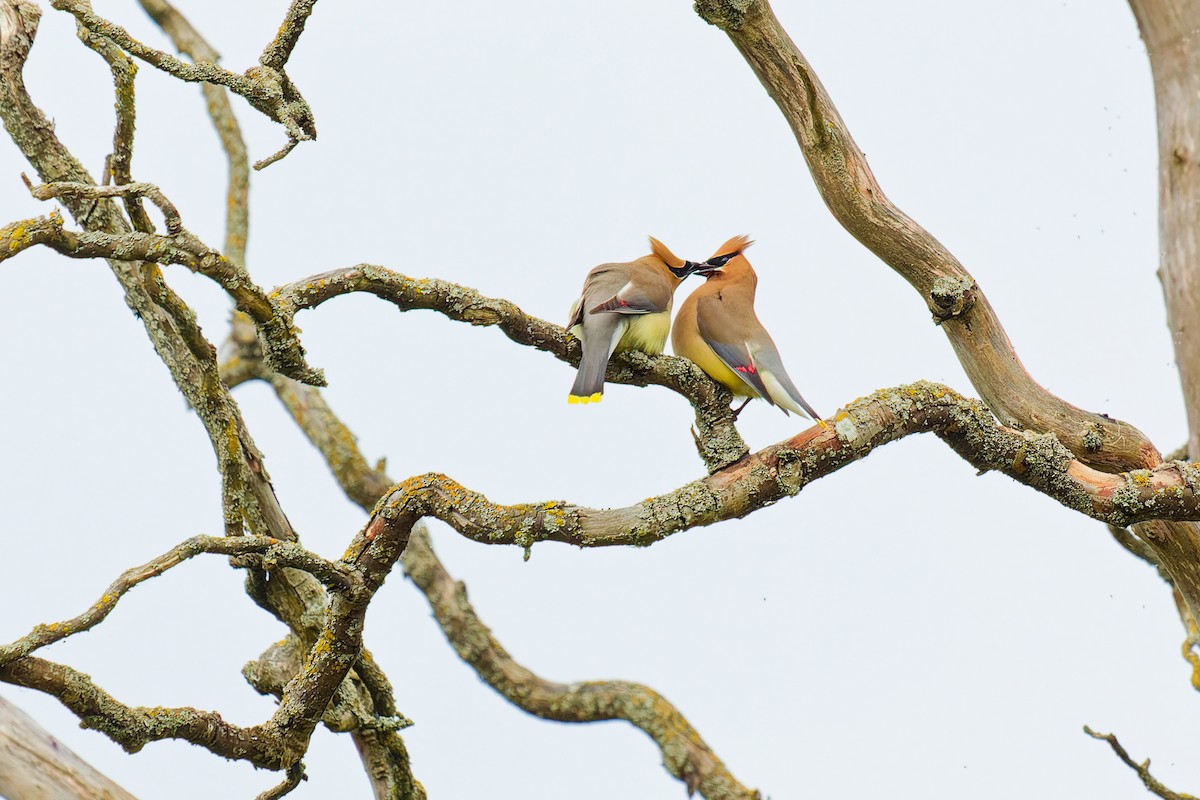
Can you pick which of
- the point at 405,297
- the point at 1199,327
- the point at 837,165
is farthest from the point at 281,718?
the point at 1199,327

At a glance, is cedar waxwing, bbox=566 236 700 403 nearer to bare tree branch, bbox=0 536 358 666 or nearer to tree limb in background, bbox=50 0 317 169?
bare tree branch, bbox=0 536 358 666

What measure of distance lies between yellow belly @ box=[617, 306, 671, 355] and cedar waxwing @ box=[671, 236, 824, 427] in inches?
7.8

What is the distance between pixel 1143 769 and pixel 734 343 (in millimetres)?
2185

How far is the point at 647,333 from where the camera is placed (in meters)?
4.18

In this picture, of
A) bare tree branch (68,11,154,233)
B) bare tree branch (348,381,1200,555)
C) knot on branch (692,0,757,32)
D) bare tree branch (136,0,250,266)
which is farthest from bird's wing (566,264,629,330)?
bare tree branch (136,0,250,266)

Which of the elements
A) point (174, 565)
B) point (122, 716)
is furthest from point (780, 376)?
point (122, 716)

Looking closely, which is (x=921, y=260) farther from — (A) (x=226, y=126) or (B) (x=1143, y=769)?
(A) (x=226, y=126)

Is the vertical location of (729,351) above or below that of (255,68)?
above

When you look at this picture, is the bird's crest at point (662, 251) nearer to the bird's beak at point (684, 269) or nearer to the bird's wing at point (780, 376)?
the bird's beak at point (684, 269)

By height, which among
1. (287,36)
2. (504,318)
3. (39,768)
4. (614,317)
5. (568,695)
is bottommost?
(39,768)

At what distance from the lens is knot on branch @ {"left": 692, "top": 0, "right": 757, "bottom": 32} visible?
4.23 m

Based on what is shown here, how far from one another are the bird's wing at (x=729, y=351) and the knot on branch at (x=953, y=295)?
0.72m

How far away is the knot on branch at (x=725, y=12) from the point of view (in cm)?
423

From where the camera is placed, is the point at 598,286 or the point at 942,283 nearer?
the point at 598,286
